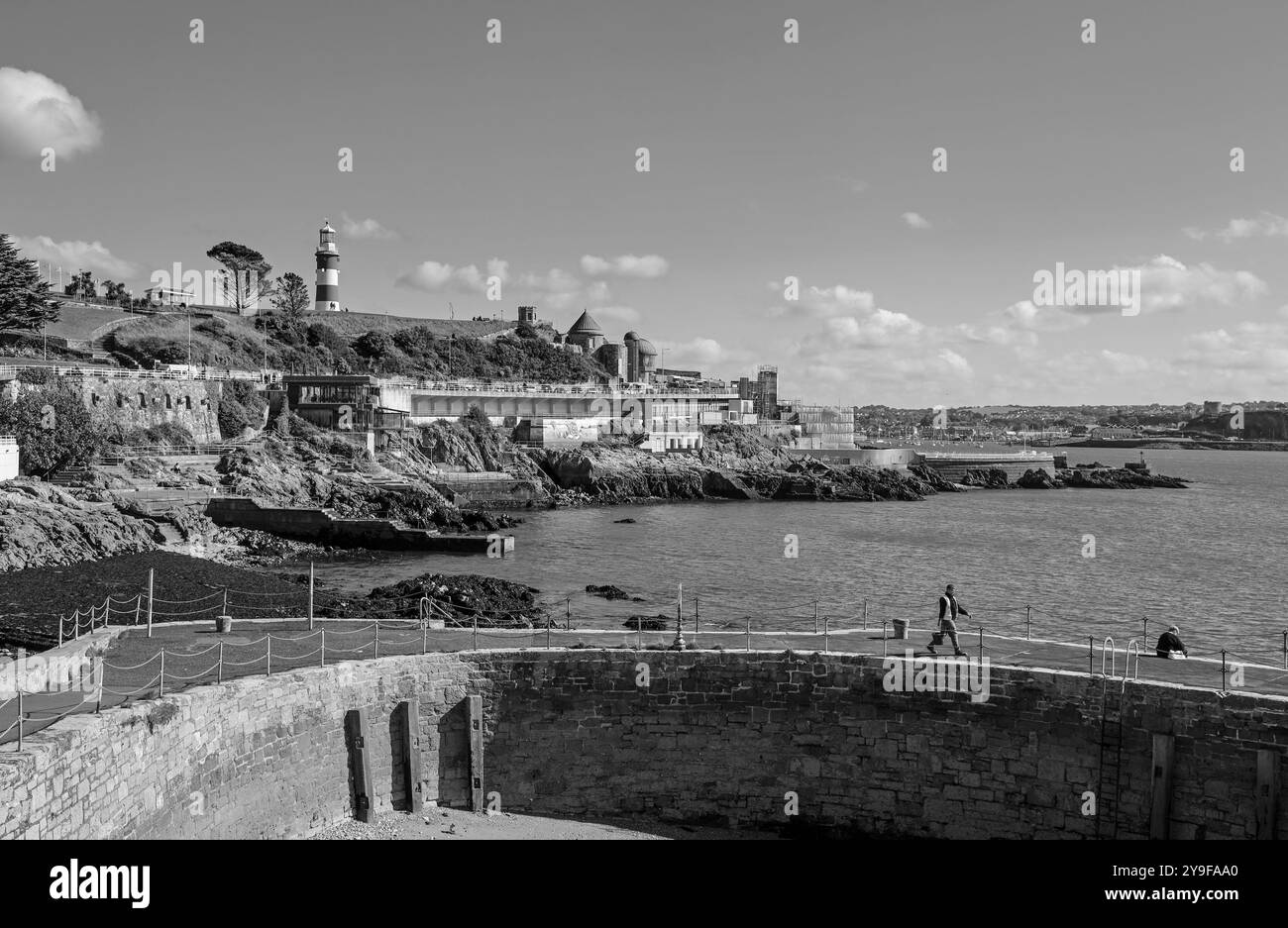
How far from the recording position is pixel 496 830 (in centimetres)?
1531

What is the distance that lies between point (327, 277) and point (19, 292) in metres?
46.8

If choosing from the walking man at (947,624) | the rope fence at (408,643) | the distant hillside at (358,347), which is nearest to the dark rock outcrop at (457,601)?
the rope fence at (408,643)

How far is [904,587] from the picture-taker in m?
40.0

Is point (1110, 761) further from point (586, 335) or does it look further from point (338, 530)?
point (586, 335)

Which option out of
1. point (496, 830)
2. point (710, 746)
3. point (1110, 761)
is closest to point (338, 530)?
point (496, 830)

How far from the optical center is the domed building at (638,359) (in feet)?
Answer: 433

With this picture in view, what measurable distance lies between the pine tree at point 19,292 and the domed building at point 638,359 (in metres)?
70.2

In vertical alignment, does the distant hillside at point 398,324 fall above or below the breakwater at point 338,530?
above

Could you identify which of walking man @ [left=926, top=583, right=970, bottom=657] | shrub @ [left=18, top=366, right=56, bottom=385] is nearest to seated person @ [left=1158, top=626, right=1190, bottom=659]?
walking man @ [left=926, top=583, right=970, bottom=657]

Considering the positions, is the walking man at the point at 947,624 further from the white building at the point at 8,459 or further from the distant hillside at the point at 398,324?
the distant hillside at the point at 398,324

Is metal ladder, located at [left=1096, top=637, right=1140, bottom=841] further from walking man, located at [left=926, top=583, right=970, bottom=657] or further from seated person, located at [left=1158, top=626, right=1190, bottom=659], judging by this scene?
seated person, located at [left=1158, top=626, right=1190, bottom=659]

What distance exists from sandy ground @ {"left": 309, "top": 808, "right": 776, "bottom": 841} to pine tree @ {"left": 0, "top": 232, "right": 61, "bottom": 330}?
66418mm
